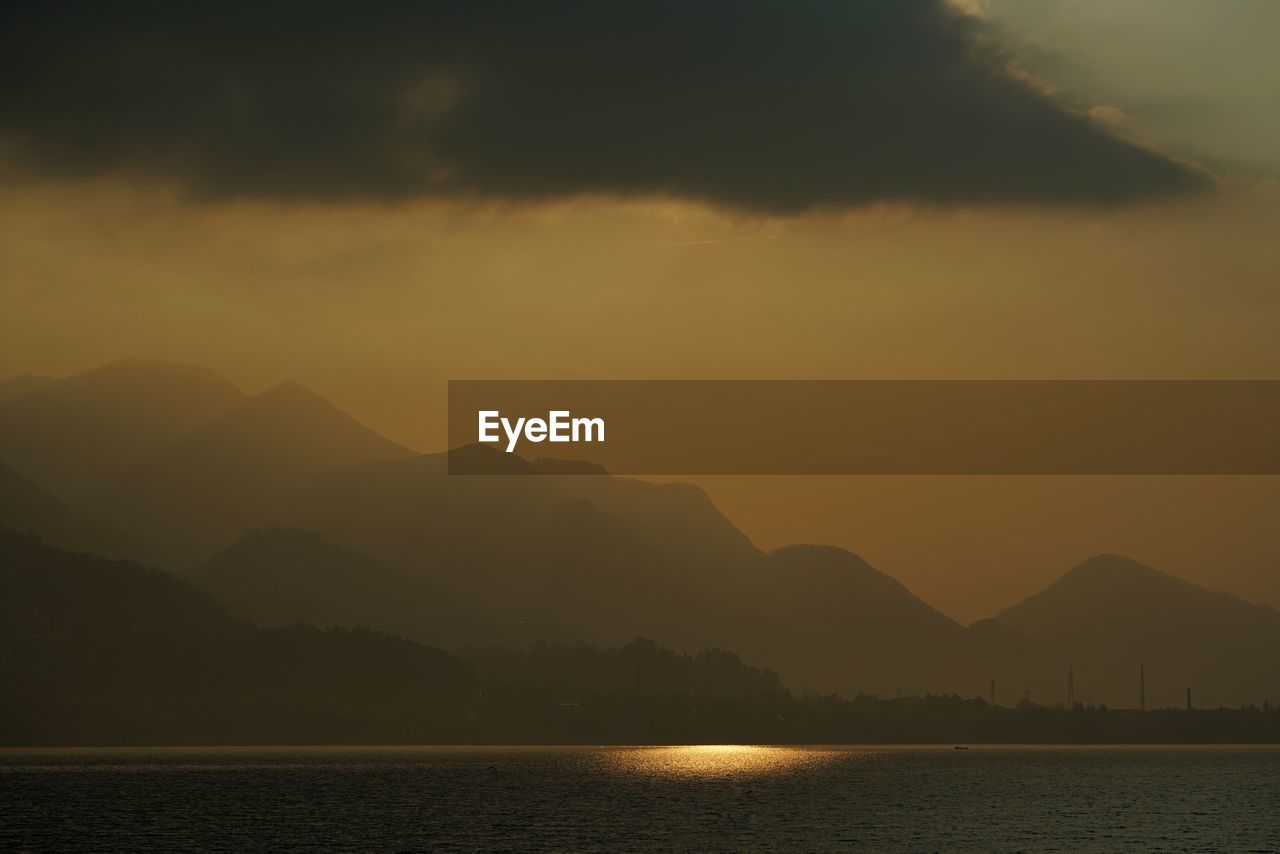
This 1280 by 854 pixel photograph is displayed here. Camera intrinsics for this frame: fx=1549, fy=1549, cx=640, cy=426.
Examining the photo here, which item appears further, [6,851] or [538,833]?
[538,833]

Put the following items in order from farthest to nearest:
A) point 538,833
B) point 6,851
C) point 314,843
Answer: point 538,833 < point 314,843 < point 6,851

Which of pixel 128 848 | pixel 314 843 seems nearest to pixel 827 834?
pixel 314 843

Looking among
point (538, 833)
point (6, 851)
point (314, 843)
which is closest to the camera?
point (6, 851)

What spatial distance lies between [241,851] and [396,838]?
923 inches

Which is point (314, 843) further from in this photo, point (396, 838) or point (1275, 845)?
point (1275, 845)

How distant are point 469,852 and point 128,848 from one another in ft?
126

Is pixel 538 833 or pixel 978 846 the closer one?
pixel 978 846

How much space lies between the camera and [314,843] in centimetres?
18250

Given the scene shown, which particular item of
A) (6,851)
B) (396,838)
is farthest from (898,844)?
(6,851)

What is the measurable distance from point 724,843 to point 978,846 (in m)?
30.1

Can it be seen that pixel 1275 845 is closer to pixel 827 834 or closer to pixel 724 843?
pixel 827 834

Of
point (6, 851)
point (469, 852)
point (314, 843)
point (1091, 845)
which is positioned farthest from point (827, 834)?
point (6, 851)

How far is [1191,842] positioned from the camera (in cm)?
19012

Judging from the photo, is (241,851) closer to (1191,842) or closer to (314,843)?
(314,843)
